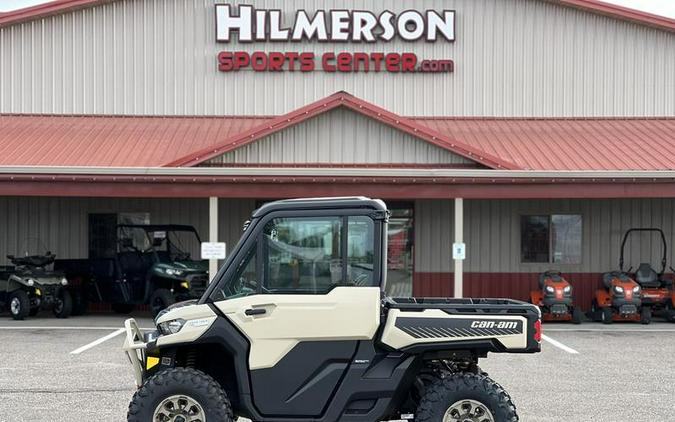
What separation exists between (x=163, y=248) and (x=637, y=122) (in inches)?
473

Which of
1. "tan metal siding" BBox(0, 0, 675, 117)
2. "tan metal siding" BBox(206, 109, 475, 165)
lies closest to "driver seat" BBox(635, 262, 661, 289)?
"tan metal siding" BBox(206, 109, 475, 165)

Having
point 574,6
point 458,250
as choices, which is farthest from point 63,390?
point 574,6

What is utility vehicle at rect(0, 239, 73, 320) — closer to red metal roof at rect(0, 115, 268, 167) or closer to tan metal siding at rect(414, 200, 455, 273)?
red metal roof at rect(0, 115, 268, 167)

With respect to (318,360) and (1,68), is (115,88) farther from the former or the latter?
(318,360)

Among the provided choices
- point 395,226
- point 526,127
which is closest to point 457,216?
point 395,226

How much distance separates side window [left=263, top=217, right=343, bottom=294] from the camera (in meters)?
6.39

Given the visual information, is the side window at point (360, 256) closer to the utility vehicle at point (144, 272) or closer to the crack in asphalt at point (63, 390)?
the crack in asphalt at point (63, 390)

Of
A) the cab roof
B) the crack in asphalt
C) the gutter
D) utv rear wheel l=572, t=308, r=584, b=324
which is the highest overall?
the gutter

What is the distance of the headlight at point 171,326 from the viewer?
6613 mm

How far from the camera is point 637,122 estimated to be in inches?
847

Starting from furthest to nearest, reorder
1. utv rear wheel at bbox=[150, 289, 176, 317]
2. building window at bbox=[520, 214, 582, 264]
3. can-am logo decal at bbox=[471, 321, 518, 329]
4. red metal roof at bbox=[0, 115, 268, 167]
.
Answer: building window at bbox=[520, 214, 582, 264] < red metal roof at bbox=[0, 115, 268, 167] < utv rear wheel at bbox=[150, 289, 176, 317] < can-am logo decal at bbox=[471, 321, 518, 329]

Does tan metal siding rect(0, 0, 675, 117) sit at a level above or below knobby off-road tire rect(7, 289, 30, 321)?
above

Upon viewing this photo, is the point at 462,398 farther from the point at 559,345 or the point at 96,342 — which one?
the point at 96,342

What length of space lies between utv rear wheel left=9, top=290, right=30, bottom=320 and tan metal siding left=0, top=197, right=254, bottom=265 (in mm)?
3046
